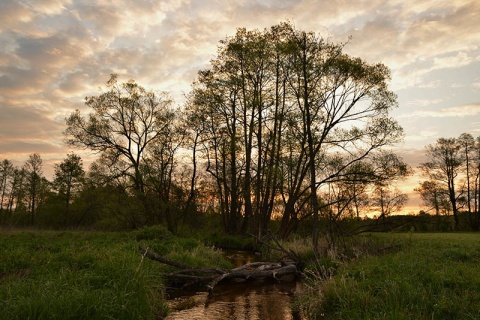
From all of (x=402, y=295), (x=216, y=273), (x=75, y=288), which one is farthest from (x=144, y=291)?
(x=402, y=295)

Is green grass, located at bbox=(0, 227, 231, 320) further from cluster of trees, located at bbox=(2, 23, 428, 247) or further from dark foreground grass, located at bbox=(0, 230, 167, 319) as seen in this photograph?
cluster of trees, located at bbox=(2, 23, 428, 247)

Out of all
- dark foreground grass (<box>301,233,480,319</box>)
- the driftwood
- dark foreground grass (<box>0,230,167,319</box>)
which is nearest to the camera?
dark foreground grass (<box>0,230,167,319</box>)

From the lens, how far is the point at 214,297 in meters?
10.0

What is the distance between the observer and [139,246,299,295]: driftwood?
34.1 ft

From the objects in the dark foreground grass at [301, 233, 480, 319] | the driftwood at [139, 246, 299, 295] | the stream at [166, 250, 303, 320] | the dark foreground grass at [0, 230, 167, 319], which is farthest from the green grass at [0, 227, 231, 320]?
the dark foreground grass at [301, 233, 480, 319]

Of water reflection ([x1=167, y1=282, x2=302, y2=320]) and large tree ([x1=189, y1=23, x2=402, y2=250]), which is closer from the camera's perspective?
water reflection ([x1=167, y1=282, x2=302, y2=320])

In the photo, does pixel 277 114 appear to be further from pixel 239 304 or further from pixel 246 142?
pixel 239 304

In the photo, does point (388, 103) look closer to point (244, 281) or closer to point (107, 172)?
point (244, 281)

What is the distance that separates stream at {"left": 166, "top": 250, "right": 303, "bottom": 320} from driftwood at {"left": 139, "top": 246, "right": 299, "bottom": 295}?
372mm

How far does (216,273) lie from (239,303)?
237cm

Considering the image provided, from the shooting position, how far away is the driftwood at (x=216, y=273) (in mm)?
10406

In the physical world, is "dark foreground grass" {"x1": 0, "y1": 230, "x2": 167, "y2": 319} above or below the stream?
above

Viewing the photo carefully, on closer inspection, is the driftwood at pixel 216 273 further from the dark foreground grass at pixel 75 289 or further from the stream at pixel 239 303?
the dark foreground grass at pixel 75 289

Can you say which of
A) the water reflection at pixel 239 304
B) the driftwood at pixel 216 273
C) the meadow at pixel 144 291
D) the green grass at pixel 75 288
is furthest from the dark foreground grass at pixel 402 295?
the green grass at pixel 75 288
